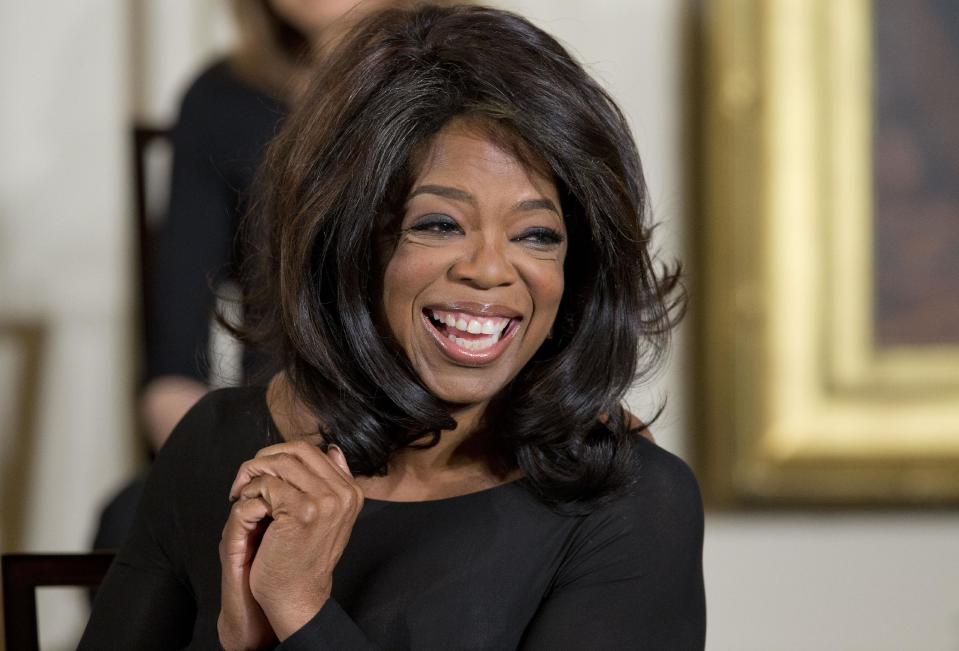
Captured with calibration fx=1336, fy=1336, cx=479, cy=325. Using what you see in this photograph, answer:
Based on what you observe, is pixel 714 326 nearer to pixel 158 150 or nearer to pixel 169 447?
pixel 158 150

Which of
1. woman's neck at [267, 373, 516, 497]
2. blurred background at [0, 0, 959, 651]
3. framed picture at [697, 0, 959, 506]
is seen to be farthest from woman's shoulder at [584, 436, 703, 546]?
framed picture at [697, 0, 959, 506]

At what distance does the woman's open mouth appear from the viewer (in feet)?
3.89

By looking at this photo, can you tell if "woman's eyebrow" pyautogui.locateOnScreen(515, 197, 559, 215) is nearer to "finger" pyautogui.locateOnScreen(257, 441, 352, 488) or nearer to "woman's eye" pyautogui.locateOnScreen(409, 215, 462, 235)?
"woman's eye" pyautogui.locateOnScreen(409, 215, 462, 235)

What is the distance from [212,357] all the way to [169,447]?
803 mm

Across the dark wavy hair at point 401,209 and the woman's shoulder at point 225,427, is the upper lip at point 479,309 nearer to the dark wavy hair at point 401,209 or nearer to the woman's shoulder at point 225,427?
the dark wavy hair at point 401,209

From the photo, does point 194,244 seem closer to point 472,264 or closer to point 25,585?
point 25,585

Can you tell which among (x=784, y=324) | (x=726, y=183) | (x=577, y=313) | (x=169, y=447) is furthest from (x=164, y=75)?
(x=577, y=313)

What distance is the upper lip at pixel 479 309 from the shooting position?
118 centimetres

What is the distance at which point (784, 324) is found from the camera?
286cm

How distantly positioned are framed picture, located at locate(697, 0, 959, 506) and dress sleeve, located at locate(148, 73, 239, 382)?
114 cm

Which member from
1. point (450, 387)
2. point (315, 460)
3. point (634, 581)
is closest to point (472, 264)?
point (450, 387)

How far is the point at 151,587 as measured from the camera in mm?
1312

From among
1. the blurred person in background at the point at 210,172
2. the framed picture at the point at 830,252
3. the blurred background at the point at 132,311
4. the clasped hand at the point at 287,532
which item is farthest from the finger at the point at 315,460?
the framed picture at the point at 830,252

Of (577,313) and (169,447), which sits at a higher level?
(577,313)
